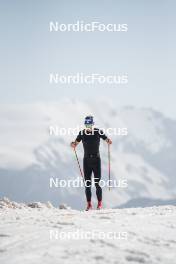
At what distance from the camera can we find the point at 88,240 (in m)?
10.5

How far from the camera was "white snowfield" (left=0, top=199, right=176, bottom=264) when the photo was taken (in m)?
9.39

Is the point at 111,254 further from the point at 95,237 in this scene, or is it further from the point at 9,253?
the point at 9,253

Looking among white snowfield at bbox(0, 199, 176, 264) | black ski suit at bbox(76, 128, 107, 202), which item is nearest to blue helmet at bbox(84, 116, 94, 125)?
black ski suit at bbox(76, 128, 107, 202)

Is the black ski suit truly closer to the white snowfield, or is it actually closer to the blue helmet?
the blue helmet

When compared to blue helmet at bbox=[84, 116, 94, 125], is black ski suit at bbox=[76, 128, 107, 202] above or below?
below

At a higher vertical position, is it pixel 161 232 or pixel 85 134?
pixel 85 134

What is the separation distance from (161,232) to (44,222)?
293 cm

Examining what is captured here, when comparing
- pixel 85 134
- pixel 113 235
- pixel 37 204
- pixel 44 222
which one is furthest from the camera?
pixel 37 204

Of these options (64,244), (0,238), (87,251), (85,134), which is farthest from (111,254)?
(85,134)

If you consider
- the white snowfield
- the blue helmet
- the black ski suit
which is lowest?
the white snowfield

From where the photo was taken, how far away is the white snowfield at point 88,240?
9.39m

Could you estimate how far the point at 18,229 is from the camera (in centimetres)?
1176

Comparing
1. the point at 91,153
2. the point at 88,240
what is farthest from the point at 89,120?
the point at 88,240

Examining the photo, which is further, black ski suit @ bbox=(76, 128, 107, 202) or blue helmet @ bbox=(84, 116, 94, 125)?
black ski suit @ bbox=(76, 128, 107, 202)
